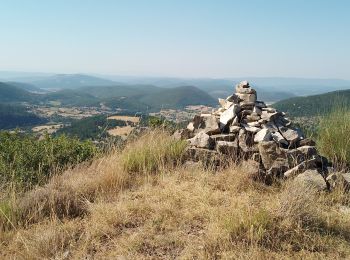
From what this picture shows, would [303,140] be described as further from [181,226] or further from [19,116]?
[19,116]

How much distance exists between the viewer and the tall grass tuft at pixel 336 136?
7.55 meters

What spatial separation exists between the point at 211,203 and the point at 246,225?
1.15m

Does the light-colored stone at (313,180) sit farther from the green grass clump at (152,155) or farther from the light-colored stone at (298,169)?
the green grass clump at (152,155)

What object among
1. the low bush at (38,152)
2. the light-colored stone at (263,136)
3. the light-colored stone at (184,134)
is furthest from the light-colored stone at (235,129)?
the low bush at (38,152)

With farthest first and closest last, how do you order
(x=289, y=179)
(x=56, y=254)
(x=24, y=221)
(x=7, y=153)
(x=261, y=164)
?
(x=7, y=153) < (x=261, y=164) < (x=289, y=179) < (x=24, y=221) < (x=56, y=254)

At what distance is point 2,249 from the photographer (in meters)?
4.57

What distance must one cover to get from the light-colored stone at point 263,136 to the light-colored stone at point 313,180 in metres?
1.18

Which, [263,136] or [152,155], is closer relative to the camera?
[263,136]

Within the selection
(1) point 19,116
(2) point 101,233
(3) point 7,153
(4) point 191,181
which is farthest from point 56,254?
(1) point 19,116

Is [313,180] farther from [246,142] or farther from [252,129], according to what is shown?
[252,129]

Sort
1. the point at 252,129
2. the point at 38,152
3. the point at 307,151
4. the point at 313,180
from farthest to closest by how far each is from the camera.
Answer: the point at 38,152 → the point at 252,129 → the point at 307,151 → the point at 313,180

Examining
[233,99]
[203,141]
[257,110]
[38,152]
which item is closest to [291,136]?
[257,110]

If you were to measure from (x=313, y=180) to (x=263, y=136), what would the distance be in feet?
4.72

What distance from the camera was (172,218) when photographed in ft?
16.8
